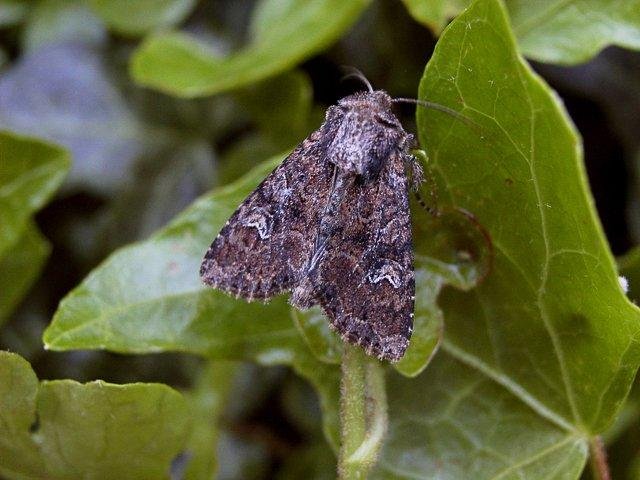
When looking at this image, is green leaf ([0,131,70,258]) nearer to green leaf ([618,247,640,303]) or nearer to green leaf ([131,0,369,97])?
green leaf ([131,0,369,97])

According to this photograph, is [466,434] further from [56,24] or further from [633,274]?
[56,24]

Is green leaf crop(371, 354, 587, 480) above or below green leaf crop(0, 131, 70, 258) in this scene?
below

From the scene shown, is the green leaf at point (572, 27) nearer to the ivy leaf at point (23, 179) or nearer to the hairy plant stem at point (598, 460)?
the hairy plant stem at point (598, 460)

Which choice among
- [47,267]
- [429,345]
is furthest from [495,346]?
[47,267]

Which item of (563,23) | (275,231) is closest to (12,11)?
(275,231)

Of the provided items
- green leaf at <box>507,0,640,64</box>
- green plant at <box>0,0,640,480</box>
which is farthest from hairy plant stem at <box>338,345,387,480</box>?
green leaf at <box>507,0,640,64</box>

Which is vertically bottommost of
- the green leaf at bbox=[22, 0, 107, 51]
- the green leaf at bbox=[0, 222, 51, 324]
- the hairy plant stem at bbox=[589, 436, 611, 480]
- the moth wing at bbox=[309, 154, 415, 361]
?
the hairy plant stem at bbox=[589, 436, 611, 480]

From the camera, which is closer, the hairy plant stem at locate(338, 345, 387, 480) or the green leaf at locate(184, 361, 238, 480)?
the hairy plant stem at locate(338, 345, 387, 480)
